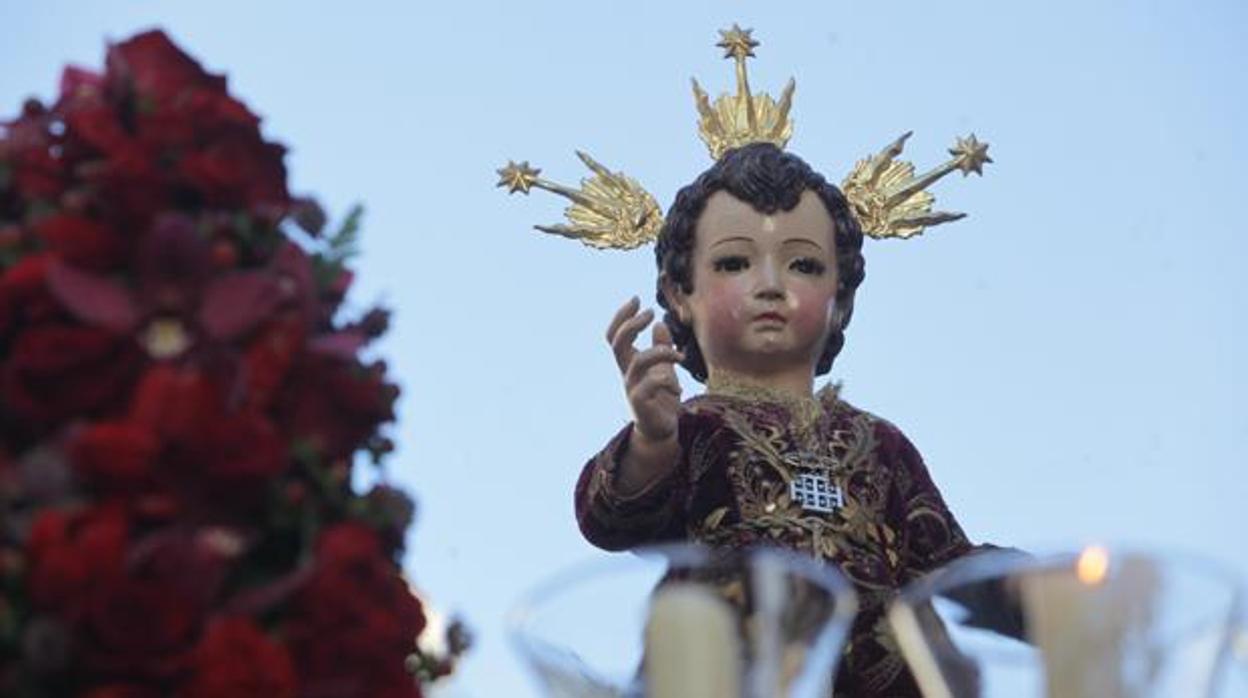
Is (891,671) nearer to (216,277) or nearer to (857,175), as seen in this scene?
(857,175)

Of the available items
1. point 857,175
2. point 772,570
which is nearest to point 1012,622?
point 772,570

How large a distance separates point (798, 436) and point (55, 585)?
8.88 feet

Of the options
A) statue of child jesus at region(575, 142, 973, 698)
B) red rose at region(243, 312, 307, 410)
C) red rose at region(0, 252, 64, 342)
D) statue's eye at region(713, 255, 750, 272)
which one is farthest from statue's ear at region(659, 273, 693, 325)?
red rose at region(0, 252, 64, 342)

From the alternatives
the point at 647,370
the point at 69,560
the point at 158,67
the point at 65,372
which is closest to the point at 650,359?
the point at 647,370

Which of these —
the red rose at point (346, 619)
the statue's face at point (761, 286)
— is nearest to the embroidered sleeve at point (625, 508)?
the statue's face at point (761, 286)

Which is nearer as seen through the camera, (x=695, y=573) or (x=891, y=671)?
(x=695, y=573)

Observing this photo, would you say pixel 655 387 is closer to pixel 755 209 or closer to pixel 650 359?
pixel 650 359

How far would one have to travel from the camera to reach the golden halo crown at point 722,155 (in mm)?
5602

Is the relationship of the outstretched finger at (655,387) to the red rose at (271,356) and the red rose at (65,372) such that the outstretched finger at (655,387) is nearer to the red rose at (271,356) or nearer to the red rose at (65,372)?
the red rose at (271,356)

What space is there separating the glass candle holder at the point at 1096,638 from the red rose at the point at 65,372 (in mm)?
864

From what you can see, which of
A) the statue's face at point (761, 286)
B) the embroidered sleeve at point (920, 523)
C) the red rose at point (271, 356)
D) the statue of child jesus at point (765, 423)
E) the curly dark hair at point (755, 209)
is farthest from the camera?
the curly dark hair at point (755, 209)

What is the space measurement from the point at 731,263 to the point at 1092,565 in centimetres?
270

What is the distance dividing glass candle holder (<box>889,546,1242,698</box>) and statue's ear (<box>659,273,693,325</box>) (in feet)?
8.97

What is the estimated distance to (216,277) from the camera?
8.69ft
